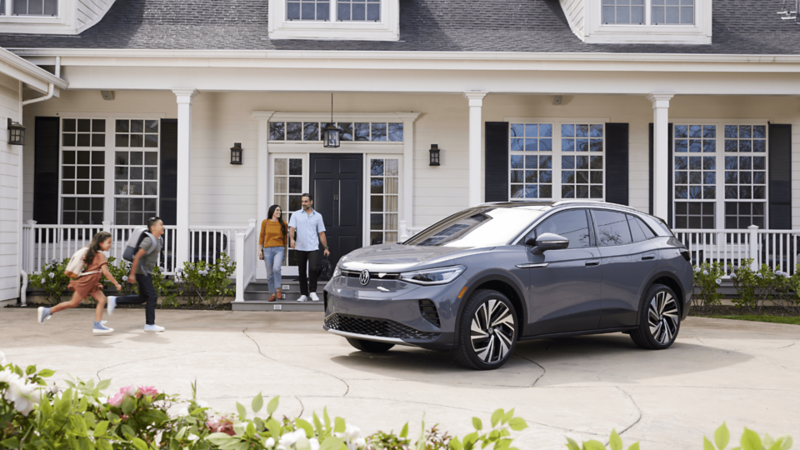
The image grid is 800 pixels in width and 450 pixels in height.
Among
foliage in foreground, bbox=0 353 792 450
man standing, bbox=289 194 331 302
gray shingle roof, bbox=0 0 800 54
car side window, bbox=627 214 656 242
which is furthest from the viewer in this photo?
gray shingle roof, bbox=0 0 800 54

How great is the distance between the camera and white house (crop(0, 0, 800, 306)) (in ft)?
38.3

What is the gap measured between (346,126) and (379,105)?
0.69 metres

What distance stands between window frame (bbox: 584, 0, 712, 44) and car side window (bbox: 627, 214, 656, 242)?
220 inches

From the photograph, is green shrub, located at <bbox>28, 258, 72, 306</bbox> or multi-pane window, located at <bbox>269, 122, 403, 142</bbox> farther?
multi-pane window, located at <bbox>269, 122, 403, 142</bbox>

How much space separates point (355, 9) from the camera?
12039 millimetres

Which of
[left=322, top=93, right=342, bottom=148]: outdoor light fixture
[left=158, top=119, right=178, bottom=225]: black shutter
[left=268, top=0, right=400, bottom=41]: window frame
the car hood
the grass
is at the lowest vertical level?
the grass

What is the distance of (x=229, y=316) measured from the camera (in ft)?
31.3

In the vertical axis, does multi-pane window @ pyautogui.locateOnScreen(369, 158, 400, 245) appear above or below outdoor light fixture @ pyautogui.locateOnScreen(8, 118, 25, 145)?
below

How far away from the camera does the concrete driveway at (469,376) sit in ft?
14.0

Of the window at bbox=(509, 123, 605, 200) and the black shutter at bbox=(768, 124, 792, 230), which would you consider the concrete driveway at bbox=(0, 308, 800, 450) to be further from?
the black shutter at bbox=(768, 124, 792, 230)

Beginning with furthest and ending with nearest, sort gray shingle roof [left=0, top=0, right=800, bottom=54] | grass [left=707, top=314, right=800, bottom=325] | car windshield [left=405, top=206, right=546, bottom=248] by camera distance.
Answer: gray shingle roof [left=0, top=0, right=800, bottom=54]
grass [left=707, top=314, right=800, bottom=325]
car windshield [left=405, top=206, right=546, bottom=248]

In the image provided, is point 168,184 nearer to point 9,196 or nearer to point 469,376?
point 9,196

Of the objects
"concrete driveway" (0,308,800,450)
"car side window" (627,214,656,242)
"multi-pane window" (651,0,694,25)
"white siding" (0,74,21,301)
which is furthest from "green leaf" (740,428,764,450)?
"multi-pane window" (651,0,694,25)

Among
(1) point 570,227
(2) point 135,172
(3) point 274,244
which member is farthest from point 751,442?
(2) point 135,172
